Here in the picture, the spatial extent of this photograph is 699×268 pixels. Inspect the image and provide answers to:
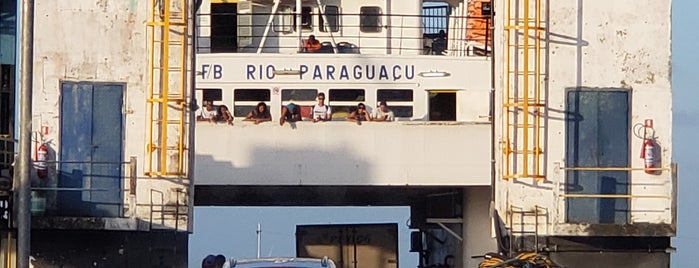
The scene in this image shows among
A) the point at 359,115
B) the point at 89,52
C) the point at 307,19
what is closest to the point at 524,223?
the point at 359,115

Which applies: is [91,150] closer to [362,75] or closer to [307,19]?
[362,75]

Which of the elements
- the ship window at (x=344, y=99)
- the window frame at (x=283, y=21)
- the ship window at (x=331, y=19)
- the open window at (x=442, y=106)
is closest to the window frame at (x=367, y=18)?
the ship window at (x=331, y=19)

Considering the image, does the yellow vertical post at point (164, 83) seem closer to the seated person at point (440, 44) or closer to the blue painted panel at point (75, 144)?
the blue painted panel at point (75, 144)

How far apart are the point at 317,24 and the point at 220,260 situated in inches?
315

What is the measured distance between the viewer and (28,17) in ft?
61.1

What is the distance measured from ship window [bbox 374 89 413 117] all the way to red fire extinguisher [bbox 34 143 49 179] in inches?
276

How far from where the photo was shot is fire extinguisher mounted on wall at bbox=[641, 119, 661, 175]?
24.2 metres

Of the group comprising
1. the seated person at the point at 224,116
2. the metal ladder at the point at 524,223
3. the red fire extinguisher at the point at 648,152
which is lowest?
the metal ladder at the point at 524,223

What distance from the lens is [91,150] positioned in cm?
2397

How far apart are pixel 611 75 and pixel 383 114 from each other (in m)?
4.89

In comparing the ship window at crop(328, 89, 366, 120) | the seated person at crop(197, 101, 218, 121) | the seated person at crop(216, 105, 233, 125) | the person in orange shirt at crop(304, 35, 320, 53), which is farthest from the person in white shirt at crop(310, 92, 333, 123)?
the person in orange shirt at crop(304, 35, 320, 53)

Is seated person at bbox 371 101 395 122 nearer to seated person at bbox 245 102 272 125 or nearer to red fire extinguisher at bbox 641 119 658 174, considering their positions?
seated person at bbox 245 102 272 125

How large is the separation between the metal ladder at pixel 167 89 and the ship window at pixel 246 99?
4.81m

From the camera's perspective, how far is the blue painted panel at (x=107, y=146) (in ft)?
78.3
